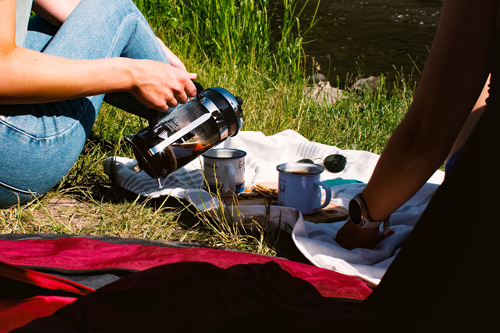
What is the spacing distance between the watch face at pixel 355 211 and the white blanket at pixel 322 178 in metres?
0.12

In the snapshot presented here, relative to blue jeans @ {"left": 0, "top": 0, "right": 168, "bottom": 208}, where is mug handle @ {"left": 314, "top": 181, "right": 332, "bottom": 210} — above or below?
below

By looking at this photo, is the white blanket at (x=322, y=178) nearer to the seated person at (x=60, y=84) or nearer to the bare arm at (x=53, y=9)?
the seated person at (x=60, y=84)

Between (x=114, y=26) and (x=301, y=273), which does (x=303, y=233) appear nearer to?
(x=301, y=273)

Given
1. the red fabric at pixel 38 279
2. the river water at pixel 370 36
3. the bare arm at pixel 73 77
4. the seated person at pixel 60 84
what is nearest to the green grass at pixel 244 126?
the seated person at pixel 60 84

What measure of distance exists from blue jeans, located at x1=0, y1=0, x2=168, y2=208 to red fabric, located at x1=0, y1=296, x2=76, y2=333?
0.63m

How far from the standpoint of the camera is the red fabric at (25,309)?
1.09m

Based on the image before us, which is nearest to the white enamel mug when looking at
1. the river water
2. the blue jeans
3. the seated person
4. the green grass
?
the green grass

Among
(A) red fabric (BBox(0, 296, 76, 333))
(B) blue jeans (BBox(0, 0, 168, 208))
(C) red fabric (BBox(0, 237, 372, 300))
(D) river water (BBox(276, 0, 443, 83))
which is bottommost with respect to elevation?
(D) river water (BBox(276, 0, 443, 83))

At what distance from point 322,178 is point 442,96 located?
4.26 feet

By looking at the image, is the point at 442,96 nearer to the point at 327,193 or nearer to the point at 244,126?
the point at 327,193

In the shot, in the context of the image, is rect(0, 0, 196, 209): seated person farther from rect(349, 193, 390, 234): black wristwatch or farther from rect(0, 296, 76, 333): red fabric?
rect(349, 193, 390, 234): black wristwatch

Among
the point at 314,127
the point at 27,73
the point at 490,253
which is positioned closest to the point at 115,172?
the point at 27,73

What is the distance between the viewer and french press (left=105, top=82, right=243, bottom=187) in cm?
195

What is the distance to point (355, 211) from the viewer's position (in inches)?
58.4
